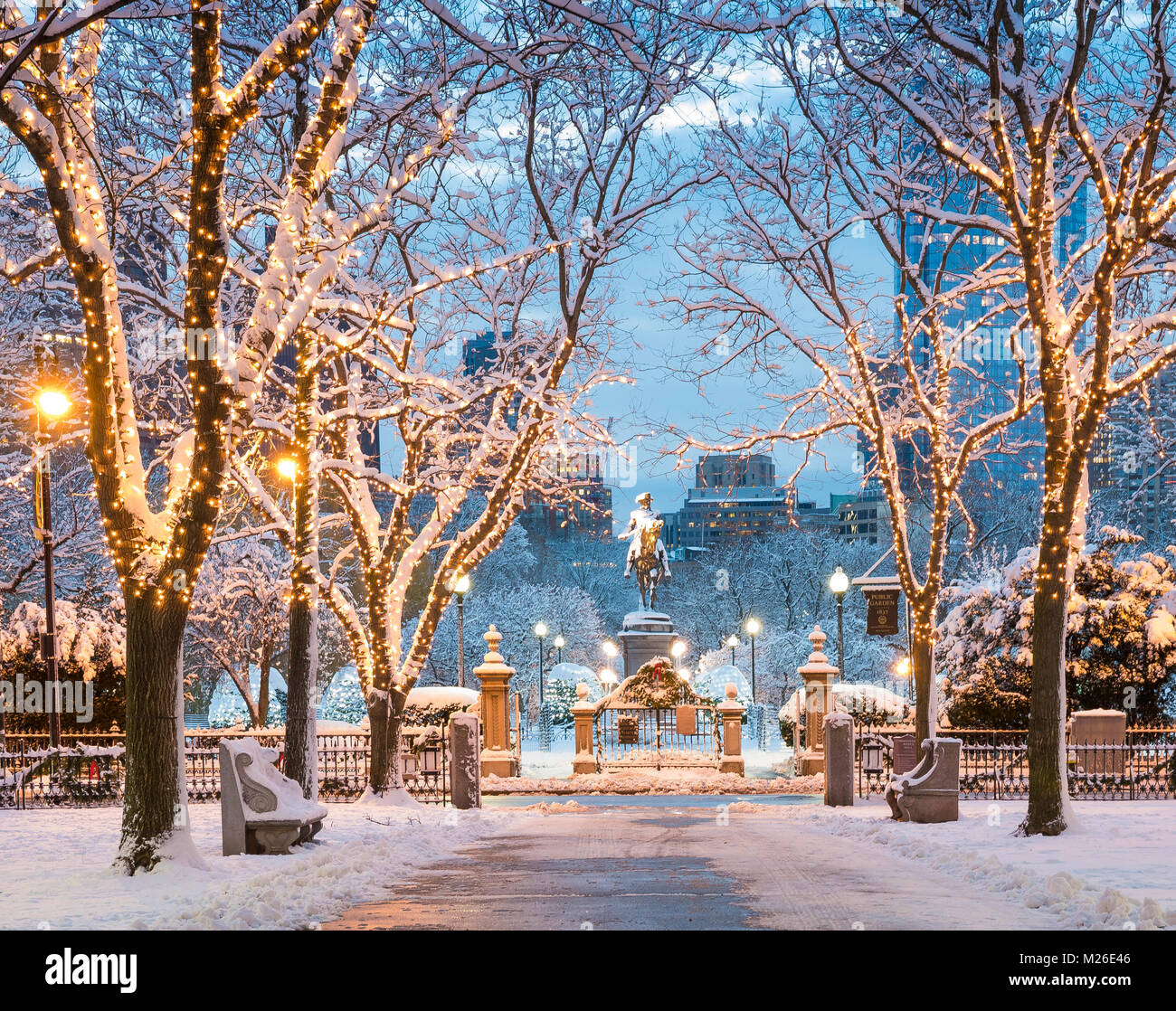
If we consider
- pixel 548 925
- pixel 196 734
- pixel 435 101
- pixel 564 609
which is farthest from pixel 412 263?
pixel 564 609

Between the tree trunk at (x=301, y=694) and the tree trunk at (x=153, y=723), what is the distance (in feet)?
16.5

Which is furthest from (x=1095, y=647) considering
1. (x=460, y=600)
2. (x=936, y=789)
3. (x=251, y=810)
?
(x=251, y=810)

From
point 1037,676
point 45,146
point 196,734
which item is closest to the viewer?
point 45,146

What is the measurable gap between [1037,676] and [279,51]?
1023 centimetres

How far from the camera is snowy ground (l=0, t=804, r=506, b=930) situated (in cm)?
821

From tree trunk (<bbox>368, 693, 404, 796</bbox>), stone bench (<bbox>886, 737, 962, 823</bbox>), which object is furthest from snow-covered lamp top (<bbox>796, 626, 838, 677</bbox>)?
tree trunk (<bbox>368, 693, 404, 796</bbox>)

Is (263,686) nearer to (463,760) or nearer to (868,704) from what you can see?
(868,704)

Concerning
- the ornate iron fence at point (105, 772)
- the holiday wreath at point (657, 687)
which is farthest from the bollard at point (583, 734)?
the ornate iron fence at point (105, 772)

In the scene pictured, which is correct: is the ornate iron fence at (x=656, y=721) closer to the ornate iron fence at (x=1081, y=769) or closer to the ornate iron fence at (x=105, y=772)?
the ornate iron fence at (x=1081, y=769)

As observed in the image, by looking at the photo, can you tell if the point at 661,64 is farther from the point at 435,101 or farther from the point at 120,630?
the point at 120,630

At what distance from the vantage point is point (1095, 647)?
2609cm

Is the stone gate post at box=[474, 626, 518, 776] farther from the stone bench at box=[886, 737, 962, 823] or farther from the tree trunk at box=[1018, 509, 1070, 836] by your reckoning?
the tree trunk at box=[1018, 509, 1070, 836]

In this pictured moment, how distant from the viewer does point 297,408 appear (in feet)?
49.4

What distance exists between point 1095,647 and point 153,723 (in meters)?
21.9
